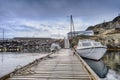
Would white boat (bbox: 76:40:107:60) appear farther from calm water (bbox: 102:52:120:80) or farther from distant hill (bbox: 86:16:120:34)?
distant hill (bbox: 86:16:120:34)

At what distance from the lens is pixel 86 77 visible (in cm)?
1384

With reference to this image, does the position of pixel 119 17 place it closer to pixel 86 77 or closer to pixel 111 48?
pixel 111 48

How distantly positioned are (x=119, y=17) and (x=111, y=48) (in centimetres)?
9751

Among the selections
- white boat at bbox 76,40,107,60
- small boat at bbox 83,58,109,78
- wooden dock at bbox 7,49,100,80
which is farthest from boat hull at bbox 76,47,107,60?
wooden dock at bbox 7,49,100,80

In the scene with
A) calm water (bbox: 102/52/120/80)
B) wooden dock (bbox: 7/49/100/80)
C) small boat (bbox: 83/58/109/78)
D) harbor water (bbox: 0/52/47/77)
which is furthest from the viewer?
harbor water (bbox: 0/52/47/77)

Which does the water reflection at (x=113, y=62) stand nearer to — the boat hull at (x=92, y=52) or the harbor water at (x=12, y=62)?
the boat hull at (x=92, y=52)

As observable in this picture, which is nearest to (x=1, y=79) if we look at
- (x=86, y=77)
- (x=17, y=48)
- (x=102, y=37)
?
(x=86, y=77)

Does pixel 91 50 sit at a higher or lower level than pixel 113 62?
higher

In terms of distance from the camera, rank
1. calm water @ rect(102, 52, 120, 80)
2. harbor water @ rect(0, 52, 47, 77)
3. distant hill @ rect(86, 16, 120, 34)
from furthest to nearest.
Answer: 1. distant hill @ rect(86, 16, 120, 34)
2. harbor water @ rect(0, 52, 47, 77)
3. calm water @ rect(102, 52, 120, 80)

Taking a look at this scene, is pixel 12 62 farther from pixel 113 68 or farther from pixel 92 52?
pixel 113 68

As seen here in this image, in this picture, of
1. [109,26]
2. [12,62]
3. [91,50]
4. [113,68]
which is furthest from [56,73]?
[109,26]

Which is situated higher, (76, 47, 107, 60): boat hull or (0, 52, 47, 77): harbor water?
(76, 47, 107, 60): boat hull

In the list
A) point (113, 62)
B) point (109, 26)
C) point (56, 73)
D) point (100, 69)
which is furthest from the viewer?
point (109, 26)

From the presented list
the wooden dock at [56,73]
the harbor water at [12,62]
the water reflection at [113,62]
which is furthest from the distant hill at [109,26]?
the wooden dock at [56,73]
